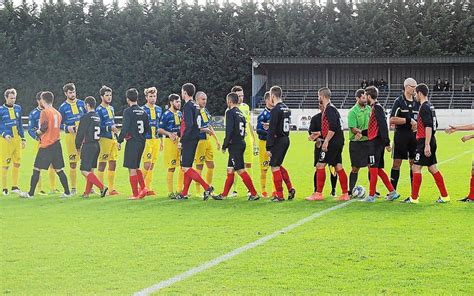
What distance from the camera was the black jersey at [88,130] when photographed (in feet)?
49.5

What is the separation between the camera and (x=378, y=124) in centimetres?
1420

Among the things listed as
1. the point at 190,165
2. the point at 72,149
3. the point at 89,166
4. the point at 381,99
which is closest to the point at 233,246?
the point at 190,165

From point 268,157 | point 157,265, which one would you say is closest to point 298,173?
point 268,157

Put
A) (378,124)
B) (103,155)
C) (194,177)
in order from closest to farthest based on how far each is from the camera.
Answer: (194,177) → (378,124) → (103,155)

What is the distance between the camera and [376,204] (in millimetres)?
13555

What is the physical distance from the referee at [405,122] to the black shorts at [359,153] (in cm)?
51

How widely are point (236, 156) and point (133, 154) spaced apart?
6.40 ft

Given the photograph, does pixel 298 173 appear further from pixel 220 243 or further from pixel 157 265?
pixel 157 265

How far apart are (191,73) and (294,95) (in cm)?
1019

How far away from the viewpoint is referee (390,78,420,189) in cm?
1421

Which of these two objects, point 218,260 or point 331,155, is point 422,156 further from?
point 218,260

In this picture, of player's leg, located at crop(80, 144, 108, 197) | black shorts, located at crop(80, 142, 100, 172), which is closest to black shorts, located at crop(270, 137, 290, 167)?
player's leg, located at crop(80, 144, 108, 197)

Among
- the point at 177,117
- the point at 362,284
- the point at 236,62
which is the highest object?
the point at 236,62

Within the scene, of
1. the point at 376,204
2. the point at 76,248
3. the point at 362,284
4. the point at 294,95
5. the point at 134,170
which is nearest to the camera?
the point at 362,284
